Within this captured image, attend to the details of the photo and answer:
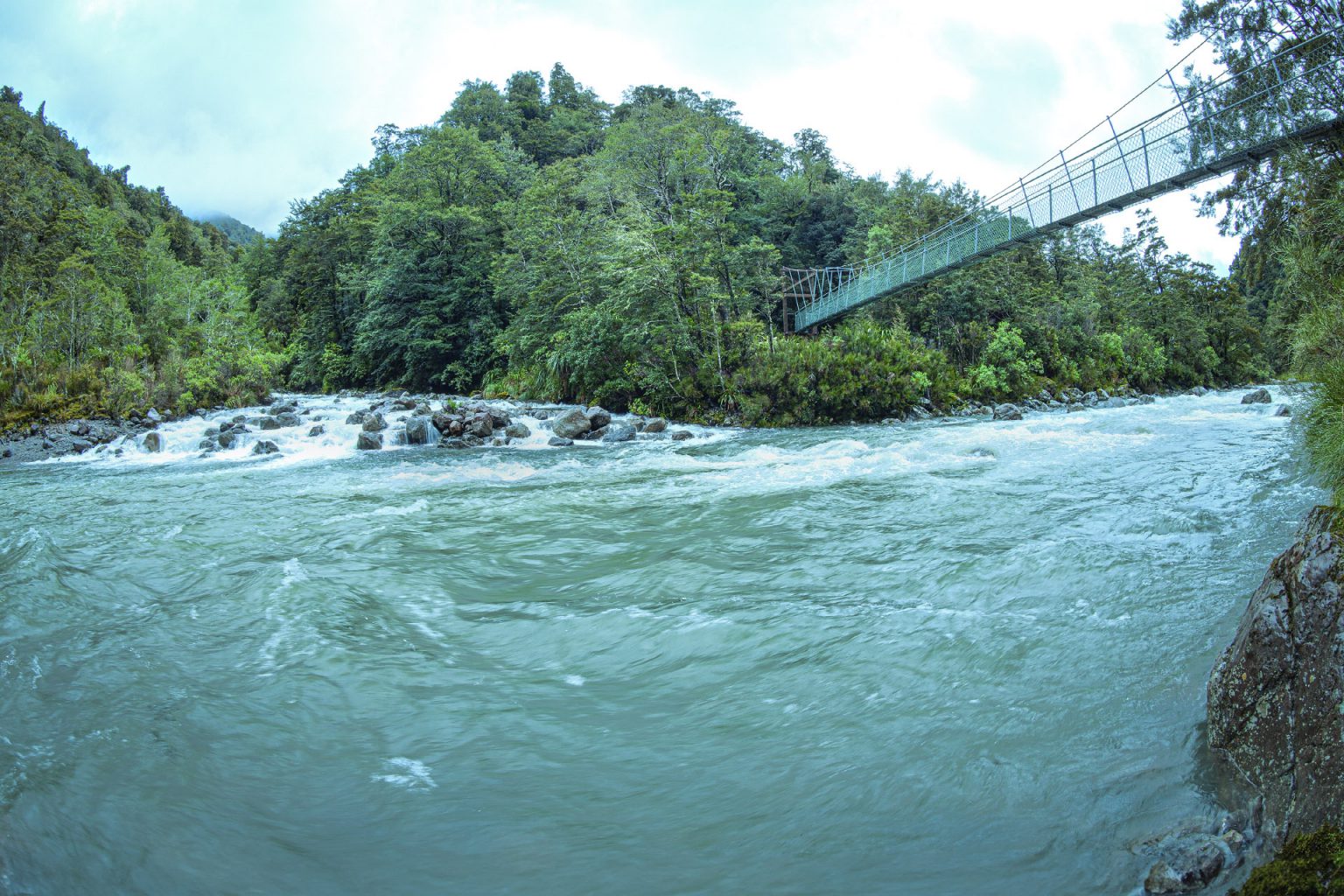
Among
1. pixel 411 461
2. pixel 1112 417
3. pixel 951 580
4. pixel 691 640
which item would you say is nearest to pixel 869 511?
pixel 951 580

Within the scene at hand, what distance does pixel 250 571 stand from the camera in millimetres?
6234

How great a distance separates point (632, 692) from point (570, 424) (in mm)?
13032

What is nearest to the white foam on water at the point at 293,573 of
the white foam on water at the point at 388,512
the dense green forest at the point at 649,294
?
the white foam on water at the point at 388,512

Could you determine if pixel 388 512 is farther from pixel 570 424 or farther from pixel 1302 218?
pixel 1302 218

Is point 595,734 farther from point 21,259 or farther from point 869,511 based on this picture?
point 21,259

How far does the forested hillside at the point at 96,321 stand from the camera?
1881cm

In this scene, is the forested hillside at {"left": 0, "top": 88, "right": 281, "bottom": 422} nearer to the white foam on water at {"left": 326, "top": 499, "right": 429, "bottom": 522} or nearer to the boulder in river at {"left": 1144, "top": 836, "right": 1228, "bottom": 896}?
the white foam on water at {"left": 326, "top": 499, "right": 429, "bottom": 522}

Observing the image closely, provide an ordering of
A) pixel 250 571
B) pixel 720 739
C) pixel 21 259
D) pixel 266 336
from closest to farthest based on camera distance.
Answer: pixel 720 739, pixel 250 571, pixel 21 259, pixel 266 336

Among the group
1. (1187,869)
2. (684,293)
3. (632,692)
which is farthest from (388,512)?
(684,293)

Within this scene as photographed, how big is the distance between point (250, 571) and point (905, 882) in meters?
6.02

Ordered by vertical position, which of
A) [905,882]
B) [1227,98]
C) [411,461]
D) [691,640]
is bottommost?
[905,882]

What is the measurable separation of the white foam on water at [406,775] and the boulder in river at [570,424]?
13.1 metres

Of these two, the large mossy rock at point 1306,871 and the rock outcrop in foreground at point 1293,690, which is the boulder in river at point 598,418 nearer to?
the rock outcrop in foreground at point 1293,690

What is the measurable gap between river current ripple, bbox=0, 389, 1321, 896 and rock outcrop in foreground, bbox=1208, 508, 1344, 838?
0.91ft
